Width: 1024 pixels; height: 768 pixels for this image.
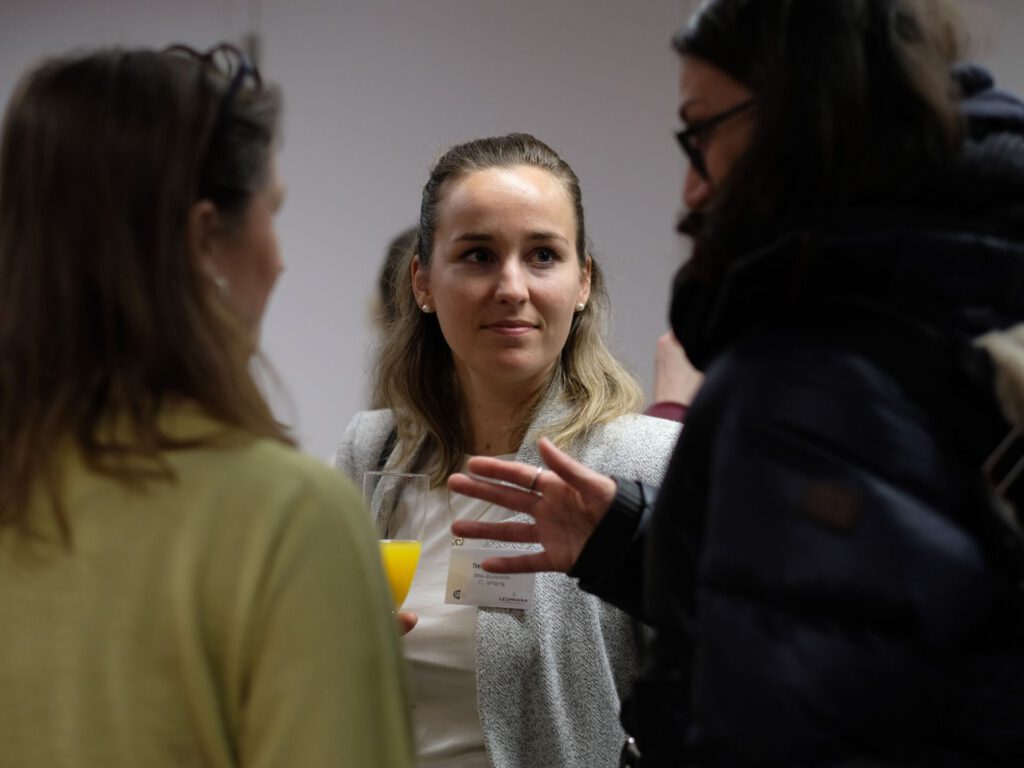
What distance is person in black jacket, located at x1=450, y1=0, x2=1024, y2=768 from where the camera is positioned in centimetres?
89

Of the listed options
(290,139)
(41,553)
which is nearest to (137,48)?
(41,553)

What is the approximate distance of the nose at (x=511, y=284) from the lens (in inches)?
79.7

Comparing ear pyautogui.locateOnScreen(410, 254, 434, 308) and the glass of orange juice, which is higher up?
ear pyautogui.locateOnScreen(410, 254, 434, 308)

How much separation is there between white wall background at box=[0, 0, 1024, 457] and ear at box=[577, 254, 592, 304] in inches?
56.3

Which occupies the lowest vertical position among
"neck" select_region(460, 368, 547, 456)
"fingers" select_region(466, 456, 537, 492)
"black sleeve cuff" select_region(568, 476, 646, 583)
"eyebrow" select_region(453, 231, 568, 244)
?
"neck" select_region(460, 368, 547, 456)

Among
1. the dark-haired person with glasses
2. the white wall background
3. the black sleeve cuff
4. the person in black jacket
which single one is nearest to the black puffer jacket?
the person in black jacket

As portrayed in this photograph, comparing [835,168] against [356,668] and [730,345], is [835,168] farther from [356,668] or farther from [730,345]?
[356,668]

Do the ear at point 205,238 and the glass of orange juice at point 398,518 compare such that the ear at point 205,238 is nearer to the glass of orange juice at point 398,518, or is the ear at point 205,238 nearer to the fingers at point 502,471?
the fingers at point 502,471

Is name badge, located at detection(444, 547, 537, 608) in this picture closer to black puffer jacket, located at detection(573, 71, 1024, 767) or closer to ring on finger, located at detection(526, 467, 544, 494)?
ring on finger, located at detection(526, 467, 544, 494)

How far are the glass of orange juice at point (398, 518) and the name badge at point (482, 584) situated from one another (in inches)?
2.9

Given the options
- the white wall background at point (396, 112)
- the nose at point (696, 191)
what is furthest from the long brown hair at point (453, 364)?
the white wall background at point (396, 112)

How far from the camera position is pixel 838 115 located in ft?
3.24

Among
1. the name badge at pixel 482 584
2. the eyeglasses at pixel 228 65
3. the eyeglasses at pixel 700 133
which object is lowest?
the name badge at pixel 482 584

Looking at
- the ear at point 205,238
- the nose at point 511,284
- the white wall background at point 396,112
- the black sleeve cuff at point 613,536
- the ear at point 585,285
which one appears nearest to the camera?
the ear at point 205,238
